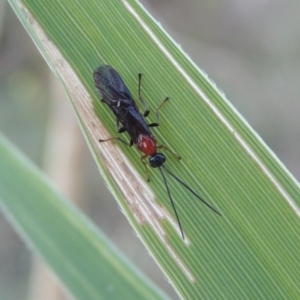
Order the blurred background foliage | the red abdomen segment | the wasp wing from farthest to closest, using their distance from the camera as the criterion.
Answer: the blurred background foliage → the red abdomen segment → the wasp wing

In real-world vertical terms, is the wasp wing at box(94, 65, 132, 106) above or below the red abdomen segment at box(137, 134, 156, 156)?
above

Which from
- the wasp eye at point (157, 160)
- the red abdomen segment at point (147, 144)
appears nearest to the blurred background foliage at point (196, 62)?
the red abdomen segment at point (147, 144)

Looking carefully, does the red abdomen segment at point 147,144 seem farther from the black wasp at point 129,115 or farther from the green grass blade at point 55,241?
the green grass blade at point 55,241

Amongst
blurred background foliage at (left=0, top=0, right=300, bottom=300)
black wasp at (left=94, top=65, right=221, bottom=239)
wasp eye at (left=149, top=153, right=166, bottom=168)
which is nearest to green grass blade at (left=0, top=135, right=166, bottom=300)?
black wasp at (left=94, top=65, right=221, bottom=239)

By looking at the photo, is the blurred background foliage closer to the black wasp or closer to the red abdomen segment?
the black wasp

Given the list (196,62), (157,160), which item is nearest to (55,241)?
(157,160)

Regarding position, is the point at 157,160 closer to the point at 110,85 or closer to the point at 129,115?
the point at 129,115

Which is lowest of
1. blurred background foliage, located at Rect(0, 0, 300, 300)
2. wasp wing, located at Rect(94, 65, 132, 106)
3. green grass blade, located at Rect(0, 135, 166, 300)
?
green grass blade, located at Rect(0, 135, 166, 300)
